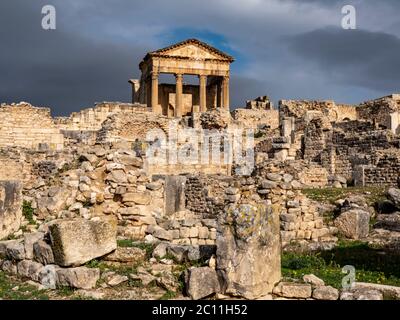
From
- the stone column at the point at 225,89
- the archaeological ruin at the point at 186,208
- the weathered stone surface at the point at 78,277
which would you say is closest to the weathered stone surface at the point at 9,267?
the archaeological ruin at the point at 186,208

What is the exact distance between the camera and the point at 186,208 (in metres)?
15.8

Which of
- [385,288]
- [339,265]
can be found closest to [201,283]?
[385,288]

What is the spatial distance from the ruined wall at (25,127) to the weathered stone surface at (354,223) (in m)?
17.9

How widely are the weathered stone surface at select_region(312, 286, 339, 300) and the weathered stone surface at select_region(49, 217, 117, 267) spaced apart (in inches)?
131

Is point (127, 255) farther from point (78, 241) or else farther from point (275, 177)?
point (275, 177)

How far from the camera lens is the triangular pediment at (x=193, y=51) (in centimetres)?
4743

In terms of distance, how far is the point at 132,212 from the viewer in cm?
1174

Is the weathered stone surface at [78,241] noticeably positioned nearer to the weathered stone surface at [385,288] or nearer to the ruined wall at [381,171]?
the weathered stone surface at [385,288]

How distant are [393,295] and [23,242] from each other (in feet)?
19.6

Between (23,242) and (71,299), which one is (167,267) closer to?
(71,299)

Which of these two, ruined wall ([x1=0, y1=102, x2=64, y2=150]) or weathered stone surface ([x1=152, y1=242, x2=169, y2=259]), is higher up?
ruined wall ([x1=0, y1=102, x2=64, y2=150])

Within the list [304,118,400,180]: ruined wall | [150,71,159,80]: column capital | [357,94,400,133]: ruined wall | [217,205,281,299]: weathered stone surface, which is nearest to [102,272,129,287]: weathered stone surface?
[217,205,281,299]: weathered stone surface

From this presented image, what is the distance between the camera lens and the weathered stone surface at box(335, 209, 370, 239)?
12.6m

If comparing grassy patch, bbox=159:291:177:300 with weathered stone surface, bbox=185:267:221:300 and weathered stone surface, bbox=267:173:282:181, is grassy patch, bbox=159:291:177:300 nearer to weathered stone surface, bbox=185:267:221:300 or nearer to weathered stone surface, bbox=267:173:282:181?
weathered stone surface, bbox=185:267:221:300
